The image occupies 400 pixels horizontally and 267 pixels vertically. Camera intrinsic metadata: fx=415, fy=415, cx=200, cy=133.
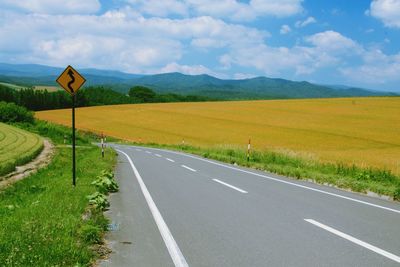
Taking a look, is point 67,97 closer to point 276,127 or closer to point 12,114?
point 12,114

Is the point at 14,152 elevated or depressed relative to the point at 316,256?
depressed

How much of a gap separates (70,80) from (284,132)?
3988 centimetres

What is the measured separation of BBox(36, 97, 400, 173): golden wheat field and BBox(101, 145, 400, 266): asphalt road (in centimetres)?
2065

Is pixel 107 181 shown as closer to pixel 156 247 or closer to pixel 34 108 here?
pixel 156 247

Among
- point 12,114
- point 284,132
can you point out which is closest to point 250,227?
point 284,132

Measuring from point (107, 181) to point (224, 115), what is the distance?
57973 mm

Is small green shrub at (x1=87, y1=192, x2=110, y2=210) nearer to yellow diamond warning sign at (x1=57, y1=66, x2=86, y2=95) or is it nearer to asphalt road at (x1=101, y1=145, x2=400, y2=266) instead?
asphalt road at (x1=101, y1=145, x2=400, y2=266)

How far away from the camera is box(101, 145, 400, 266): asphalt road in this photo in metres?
5.33

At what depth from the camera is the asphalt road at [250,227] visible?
533 cm

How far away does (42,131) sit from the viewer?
1722 inches

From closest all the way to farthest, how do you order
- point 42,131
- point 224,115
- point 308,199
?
1. point 308,199
2. point 42,131
3. point 224,115

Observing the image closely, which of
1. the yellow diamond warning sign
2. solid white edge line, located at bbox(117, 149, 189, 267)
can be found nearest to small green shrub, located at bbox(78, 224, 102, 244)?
solid white edge line, located at bbox(117, 149, 189, 267)

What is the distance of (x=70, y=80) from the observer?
11.1 m

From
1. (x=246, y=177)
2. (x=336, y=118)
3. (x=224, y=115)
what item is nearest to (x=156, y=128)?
(x=224, y=115)
